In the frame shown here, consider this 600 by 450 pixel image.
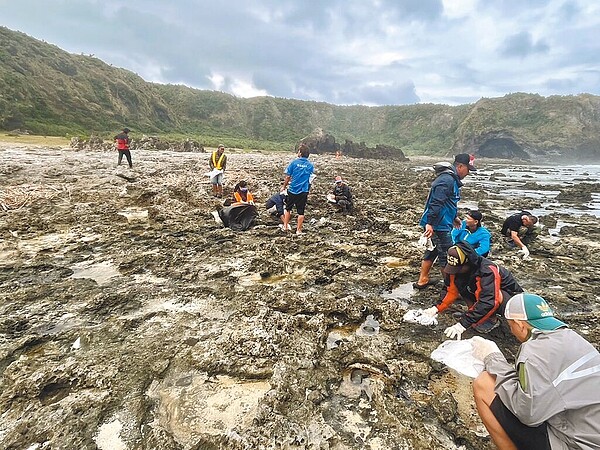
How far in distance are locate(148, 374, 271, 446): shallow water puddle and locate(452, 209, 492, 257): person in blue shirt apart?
164 inches

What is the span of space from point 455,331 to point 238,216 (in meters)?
5.37

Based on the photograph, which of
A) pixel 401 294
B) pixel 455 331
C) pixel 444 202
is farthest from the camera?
pixel 401 294

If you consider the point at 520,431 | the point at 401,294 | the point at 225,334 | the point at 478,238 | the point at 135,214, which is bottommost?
the point at 401,294

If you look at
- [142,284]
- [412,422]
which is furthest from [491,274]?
[142,284]

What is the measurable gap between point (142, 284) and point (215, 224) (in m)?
3.29

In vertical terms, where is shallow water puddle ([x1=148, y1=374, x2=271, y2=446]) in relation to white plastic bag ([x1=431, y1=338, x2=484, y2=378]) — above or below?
below

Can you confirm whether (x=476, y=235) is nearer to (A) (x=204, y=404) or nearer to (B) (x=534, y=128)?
(A) (x=204, y=404)

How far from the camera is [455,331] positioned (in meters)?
3.81

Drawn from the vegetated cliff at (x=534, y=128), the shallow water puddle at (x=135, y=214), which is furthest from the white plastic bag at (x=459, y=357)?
the vegetated cliff at (x=534, y=128)

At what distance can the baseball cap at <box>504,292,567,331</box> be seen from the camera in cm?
216

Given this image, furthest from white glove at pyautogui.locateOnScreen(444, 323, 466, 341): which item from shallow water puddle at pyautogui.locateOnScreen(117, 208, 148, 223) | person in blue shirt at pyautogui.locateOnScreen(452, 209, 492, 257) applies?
shallow water puddle at pyautogui.locateOnScreen(117, 208, 148, 223)

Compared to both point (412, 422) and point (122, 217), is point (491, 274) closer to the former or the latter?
point (412, 422)

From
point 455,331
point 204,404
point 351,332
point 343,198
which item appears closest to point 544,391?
point 455,331

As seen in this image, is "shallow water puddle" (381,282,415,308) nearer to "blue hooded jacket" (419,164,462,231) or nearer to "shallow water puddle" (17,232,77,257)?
"blue hooded jacket" (419,164,462,231)
